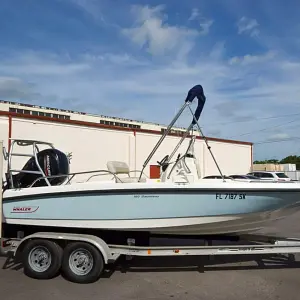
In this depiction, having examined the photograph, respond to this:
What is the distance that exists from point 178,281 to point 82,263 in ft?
4.88

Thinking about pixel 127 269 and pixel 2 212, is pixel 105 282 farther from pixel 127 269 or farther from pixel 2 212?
pixel 2 212

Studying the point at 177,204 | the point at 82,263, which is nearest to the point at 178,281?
the point at 177,204

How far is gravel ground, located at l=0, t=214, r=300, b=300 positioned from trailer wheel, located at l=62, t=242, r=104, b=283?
5.2 inches

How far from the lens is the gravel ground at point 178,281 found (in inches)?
211

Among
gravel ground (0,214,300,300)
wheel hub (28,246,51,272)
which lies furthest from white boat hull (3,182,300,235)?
gravel ground (0,214,300,300)

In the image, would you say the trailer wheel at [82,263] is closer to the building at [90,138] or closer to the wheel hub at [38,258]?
the wheel hub at [38,258]

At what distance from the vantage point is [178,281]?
6.01 m

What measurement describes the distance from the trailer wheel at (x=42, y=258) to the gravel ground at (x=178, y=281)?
0.13 metres

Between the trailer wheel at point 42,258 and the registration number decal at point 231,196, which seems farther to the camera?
the trailer wheel at point 42,258

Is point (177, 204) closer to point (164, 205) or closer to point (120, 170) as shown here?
point (164, 205)

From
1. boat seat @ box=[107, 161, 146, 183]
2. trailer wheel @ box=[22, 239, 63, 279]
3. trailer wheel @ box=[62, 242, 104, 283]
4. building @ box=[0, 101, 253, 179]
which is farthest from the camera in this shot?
building @ box=[0, 101, 253, 179]

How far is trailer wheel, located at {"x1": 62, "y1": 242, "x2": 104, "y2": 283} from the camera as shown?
19.4 ft

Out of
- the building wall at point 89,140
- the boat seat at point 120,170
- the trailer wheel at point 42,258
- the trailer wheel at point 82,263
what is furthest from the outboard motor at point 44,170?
the building wall at point 89,140

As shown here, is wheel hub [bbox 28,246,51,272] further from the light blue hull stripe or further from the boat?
the light blue hull stripe
